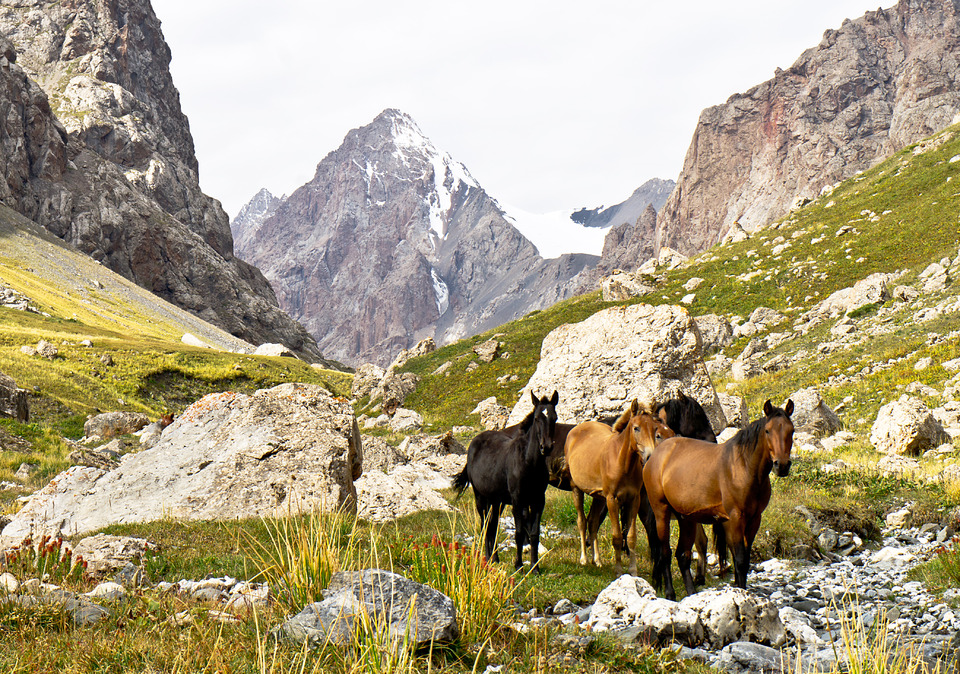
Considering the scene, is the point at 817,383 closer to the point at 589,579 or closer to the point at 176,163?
the point at 589,579

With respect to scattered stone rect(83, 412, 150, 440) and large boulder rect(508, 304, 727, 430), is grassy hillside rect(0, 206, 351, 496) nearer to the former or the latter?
scattered stone rect(83, 412, 150, 440)

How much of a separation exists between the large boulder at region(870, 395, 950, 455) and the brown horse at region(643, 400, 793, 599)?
1126cm

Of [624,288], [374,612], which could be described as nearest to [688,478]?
[374,612]

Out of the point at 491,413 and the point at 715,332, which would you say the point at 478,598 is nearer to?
the point at 491,413

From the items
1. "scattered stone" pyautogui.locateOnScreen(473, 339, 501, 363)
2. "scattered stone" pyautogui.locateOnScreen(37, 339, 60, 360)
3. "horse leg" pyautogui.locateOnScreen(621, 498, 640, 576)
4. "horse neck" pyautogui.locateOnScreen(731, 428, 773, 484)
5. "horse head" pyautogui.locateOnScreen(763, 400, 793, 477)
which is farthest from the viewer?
"scattered stone" pyautogui.locateOnScreen(473, 339, 501, 363)

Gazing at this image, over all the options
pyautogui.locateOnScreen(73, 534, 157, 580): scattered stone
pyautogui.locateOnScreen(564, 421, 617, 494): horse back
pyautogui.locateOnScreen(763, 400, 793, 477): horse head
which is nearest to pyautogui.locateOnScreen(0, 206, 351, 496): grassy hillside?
pyautogui.locateOnScreen(73, 534, 157, 580): scattered stone

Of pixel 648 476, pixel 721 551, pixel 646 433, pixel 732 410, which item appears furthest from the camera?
pixel 732 410

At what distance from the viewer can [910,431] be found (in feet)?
58.4

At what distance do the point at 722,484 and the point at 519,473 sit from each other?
4.25 meters

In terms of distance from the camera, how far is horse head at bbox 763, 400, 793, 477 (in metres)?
8.53

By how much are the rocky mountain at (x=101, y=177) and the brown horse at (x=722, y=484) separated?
155676 millimetres

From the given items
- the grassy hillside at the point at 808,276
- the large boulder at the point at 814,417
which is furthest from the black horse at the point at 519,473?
the grassy hillside at the point at 808,276

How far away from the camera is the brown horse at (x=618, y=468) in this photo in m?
11.0

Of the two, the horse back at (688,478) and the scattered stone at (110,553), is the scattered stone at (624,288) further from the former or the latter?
the scattered stone at (110,553)
